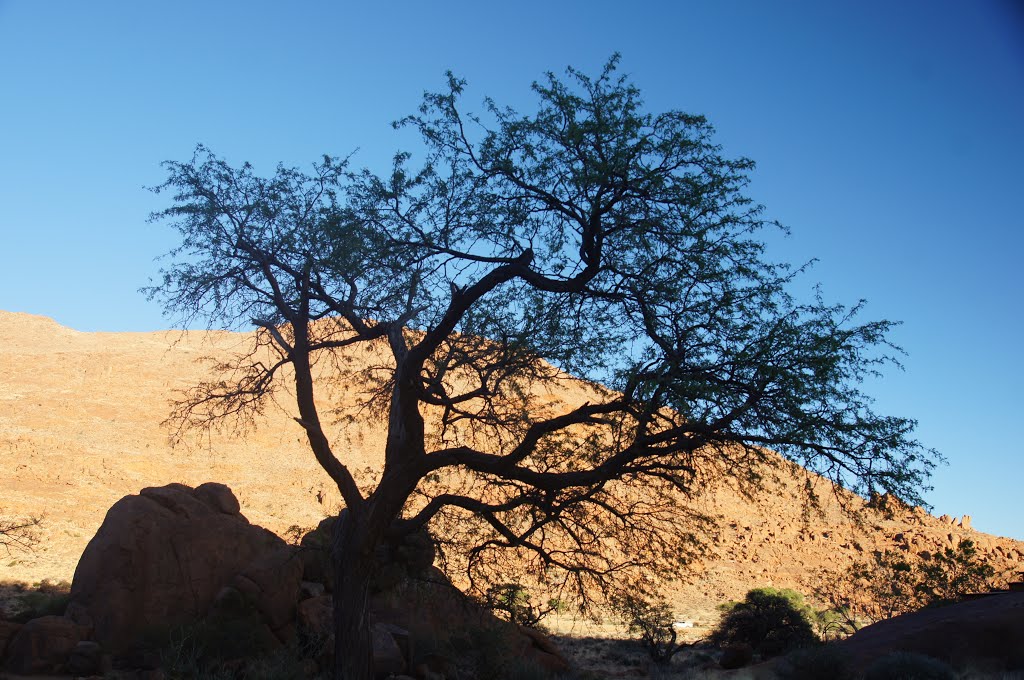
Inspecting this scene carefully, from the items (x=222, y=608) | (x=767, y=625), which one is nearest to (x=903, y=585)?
(x=767, y=625)

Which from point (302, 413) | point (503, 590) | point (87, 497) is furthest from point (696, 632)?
point (87, 497)

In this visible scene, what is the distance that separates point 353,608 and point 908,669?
8063 millimetres

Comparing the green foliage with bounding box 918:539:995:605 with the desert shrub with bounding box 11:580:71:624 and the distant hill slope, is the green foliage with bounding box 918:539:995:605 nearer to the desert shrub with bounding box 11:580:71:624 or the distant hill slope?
the distant hill slope

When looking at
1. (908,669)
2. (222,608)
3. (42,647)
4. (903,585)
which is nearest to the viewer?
(908,669)

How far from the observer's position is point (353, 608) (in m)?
11.4

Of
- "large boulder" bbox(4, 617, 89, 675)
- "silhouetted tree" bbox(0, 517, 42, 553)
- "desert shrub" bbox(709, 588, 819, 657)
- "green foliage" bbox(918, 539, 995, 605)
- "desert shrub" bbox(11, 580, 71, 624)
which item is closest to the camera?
"silhouetted tree" bbox(0, 517, 42, 553)

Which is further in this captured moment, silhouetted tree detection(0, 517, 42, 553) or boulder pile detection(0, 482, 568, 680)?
boulder pile detection(0, 482, 568, 680)

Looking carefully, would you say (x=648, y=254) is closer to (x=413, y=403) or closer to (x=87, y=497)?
(x=413, y=403)

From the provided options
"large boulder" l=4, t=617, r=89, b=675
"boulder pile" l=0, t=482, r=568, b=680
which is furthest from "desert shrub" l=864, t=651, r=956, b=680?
"large boulder" l=4, t=617, r=89, b=675

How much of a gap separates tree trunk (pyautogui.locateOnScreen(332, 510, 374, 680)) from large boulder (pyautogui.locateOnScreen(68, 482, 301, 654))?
256 cm

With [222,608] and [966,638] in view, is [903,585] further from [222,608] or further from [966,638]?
[222,608]

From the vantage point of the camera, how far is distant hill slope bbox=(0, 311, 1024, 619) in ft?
102

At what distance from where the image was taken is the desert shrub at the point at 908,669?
11.3 meters

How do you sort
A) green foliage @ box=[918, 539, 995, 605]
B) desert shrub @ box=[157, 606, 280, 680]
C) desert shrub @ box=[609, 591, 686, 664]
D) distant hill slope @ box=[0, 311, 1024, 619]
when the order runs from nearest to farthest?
desert shrub @ box=[157, 606, 280, 680] < desert shrub @ box=[609, 591, 686, 664] < green foliage @ box=[918, 539, 995, 605] < distant hill slope @ box=[0, 311, 1024, 619]
